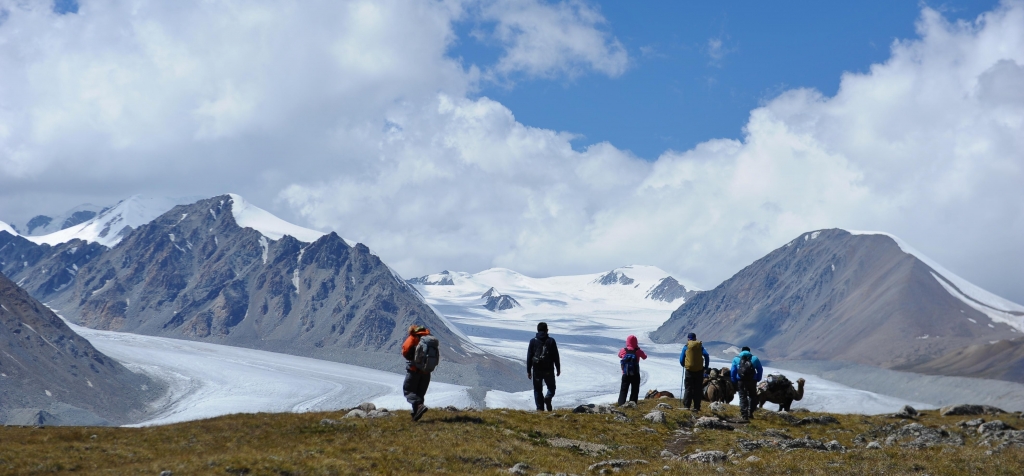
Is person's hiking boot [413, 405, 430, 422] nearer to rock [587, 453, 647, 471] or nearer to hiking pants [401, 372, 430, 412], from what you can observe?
hiking pants [401, 372, 430, 412]

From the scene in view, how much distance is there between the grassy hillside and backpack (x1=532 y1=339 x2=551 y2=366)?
2.20 m

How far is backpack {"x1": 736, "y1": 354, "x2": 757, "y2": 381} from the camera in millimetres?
32344

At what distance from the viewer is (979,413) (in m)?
38.2

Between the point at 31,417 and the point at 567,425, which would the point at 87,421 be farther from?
the point at 567,425

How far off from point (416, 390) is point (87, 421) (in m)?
188

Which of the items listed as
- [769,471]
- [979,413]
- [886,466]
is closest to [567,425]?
[769,471]

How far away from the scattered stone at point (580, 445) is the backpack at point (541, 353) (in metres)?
6.06

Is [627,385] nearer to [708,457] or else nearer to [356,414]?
[356,414]

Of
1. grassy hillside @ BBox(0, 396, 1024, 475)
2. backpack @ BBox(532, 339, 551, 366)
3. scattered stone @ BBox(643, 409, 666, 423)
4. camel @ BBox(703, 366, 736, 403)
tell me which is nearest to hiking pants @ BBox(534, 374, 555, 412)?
backpack @ BBox(532, 339, 551, 366)

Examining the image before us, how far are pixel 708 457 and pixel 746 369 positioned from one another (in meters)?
11.0

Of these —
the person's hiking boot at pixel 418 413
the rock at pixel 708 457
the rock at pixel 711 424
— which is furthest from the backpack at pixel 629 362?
the rock at pixel 708 457

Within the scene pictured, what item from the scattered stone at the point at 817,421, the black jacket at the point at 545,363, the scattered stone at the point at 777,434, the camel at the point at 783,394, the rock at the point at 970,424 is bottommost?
the scattered stone at the point at 777,434

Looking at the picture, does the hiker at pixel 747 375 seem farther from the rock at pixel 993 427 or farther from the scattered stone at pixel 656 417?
the rock at pixel 993 427

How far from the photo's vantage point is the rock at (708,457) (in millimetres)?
21938
